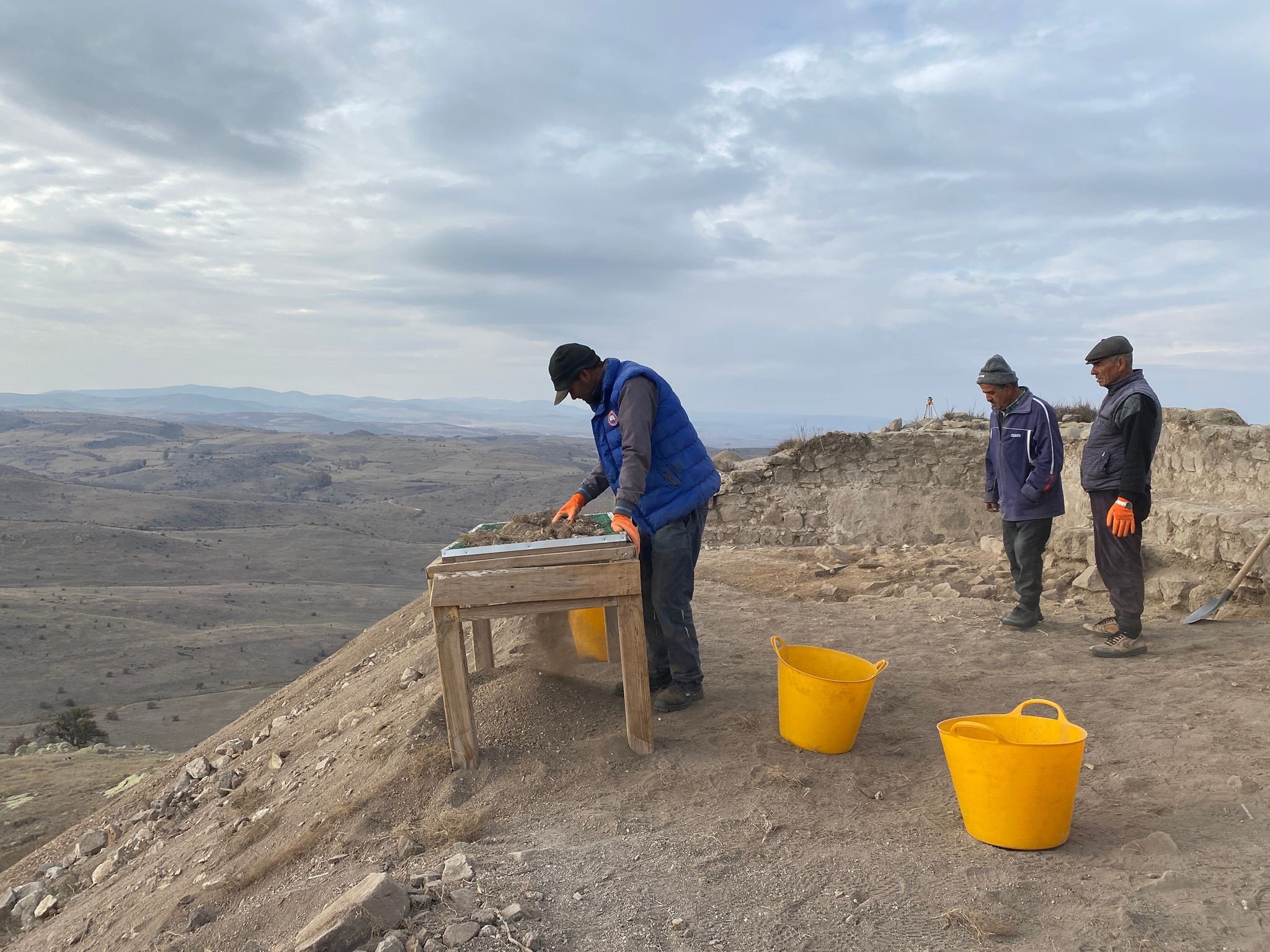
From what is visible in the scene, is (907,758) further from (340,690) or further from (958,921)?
(340,690)

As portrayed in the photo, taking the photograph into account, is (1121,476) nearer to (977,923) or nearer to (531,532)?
(977,923)

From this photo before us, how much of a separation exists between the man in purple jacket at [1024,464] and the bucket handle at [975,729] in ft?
8.38

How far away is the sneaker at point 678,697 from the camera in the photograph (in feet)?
13.2

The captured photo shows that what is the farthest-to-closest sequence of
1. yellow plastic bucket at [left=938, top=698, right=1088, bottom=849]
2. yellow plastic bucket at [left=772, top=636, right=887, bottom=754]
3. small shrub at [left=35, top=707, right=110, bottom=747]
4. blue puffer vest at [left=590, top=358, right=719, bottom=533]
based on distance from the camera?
small shrub at [left=35, top=707, right=110, bottom=747]
blue puffer vest at [left=590, top=358, right=719, bottom=533]
yellow plastic bucket at [left=772, top=636, right=887, bottom=754]
yellow plastic bucket at [left=938, top=698, right=1088, bottom=849]

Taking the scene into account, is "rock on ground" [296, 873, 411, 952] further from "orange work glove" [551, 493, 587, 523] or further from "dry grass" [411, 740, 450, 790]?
"orange work glove" [551, 493, 587, 523]

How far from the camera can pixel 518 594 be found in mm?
3301

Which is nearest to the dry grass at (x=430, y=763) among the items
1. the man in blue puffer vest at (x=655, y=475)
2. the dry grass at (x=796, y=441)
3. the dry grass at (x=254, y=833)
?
the dry grass at (x=254, y=833)

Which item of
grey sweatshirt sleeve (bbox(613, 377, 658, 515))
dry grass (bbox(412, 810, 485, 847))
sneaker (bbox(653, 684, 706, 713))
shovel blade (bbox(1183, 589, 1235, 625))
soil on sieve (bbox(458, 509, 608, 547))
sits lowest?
shovel blade (bbox(1183, 589, 1235, 625))

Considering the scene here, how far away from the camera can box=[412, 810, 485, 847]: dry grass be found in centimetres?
295

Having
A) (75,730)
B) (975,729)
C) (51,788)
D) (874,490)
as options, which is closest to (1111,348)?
(975,729)

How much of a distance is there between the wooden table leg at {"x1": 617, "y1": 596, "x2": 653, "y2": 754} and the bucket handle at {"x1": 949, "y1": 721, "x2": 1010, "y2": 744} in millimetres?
1269

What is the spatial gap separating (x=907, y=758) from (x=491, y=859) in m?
1.97

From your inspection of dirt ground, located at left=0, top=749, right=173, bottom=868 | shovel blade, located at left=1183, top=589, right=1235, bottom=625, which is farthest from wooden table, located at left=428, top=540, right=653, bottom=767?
dirt ground, located at left=0, top=749, right=173, bottom=868

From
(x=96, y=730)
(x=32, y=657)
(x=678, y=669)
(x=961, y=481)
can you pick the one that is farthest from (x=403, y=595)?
(x=678, y=669)
